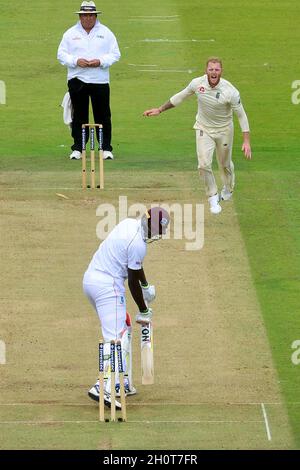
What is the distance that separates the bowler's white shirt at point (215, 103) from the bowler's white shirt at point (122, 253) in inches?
221

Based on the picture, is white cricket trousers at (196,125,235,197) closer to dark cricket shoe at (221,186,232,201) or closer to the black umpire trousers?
dark cricket shoe at (221,186,232,201)

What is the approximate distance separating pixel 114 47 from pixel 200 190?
9.62 feet

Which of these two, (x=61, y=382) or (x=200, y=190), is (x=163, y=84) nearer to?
(x=200, y=190)

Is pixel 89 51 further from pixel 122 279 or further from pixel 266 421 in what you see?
pixel 266 421

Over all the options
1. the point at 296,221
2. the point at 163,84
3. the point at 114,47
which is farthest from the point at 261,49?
the point at 296,221

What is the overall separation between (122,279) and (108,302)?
12.3 inches

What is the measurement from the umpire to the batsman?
858 cm

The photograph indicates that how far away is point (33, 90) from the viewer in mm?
28641

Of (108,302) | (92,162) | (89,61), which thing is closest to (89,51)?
(89,61)

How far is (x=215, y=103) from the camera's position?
1975 cm

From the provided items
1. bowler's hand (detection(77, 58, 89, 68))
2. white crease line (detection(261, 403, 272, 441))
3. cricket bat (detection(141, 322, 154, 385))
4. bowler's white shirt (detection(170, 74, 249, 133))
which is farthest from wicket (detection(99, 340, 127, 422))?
bowler's hand (detection(77, 58, 89, 68))

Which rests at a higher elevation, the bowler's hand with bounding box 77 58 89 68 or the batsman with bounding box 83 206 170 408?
the bowler's hand with bounding box 77 58 89 68

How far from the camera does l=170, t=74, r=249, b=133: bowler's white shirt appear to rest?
64.4ft

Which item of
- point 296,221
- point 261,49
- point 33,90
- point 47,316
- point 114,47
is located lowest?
point 47,316
